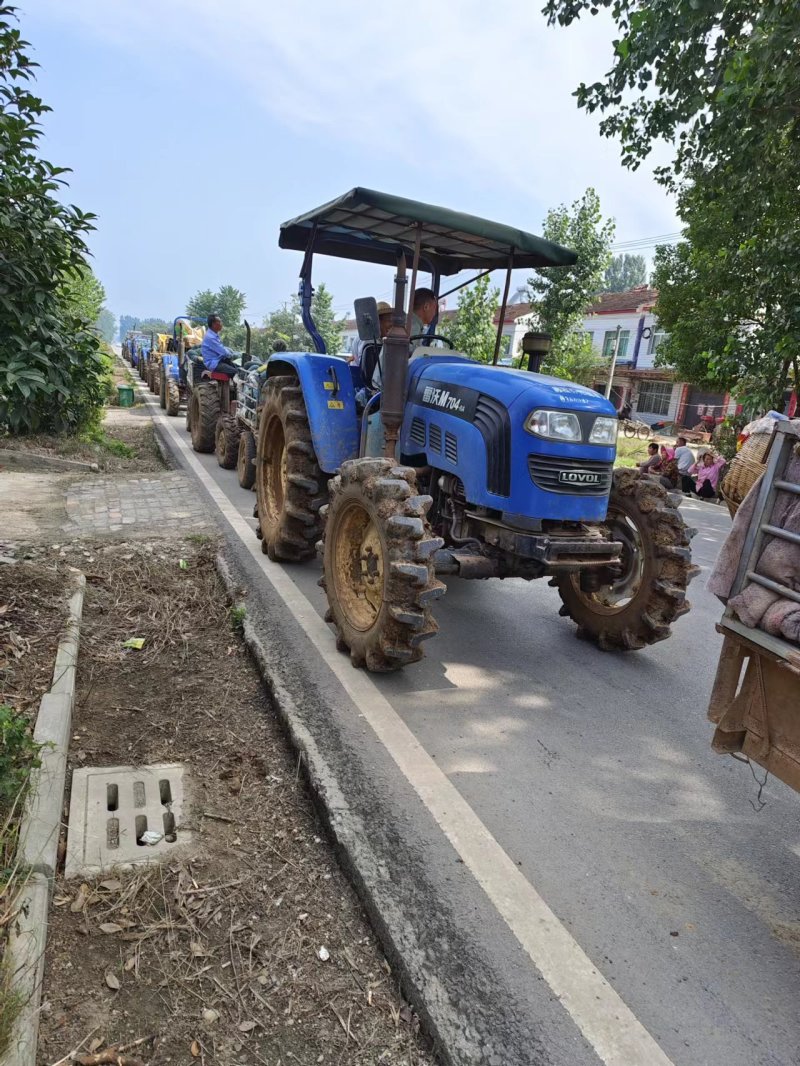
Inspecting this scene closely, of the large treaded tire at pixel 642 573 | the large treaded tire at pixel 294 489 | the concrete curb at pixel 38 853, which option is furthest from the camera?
the large treaded tire at pixel 294 489

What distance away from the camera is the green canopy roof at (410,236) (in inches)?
181

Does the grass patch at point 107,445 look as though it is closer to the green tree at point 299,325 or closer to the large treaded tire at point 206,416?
the large treaded tire at point 206,416

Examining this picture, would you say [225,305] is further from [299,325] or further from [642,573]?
[642,573]

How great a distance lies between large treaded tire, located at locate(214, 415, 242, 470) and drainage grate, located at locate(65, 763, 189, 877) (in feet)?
24.7

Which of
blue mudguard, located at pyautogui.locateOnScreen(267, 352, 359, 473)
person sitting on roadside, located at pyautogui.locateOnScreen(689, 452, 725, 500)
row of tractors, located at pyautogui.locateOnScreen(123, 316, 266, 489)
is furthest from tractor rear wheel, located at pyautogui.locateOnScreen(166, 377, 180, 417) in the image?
person sitting on roadside, located at pyautogui.locateOnScreen(689, 452, 725, 500)

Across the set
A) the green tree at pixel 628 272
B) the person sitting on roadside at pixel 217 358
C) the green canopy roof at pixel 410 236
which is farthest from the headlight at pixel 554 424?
the green tree at pixel 628 272

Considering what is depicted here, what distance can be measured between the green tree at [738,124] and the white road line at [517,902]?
6625mm

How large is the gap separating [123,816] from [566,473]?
2.81 meters

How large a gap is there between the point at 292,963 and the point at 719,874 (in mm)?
1684

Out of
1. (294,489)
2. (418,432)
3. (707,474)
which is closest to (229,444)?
(294,489)

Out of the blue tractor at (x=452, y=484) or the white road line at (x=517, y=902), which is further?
the blue tractor at (x=452, y=484)

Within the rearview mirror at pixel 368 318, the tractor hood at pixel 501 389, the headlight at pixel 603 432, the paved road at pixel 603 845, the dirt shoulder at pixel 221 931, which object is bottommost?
the dirt shoulder at pixel 221 931

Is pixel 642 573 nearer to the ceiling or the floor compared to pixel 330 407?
nearer to the floor

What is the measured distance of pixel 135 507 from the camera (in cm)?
746
